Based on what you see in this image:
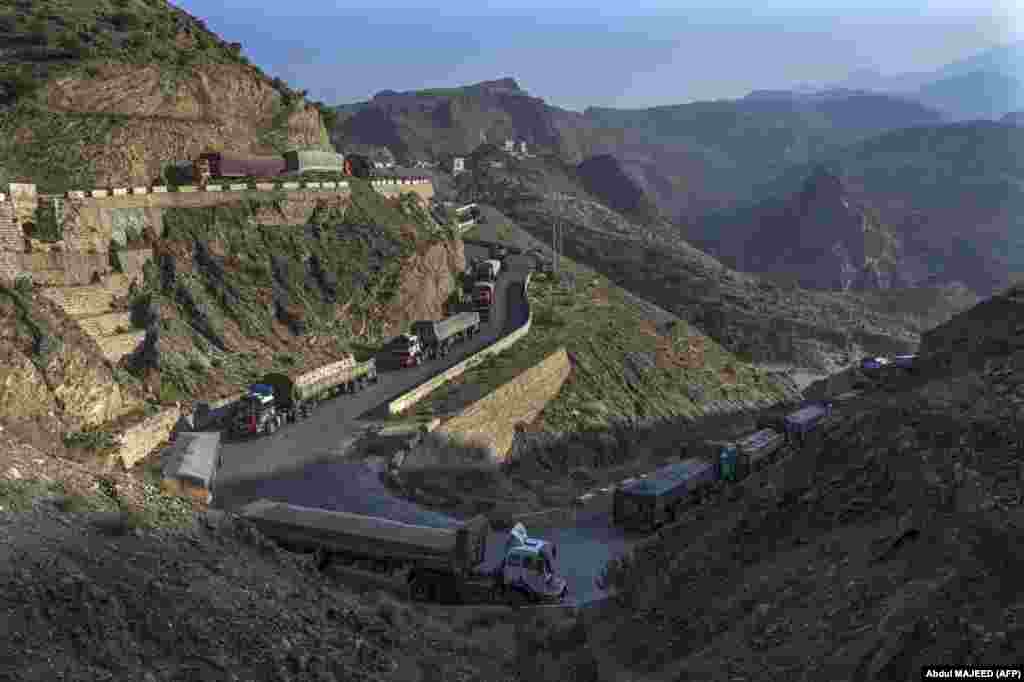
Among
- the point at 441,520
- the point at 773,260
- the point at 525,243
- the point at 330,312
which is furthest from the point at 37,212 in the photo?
the point at 773,260

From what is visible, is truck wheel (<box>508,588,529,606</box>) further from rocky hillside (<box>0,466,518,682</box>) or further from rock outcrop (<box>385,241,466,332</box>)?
rock outcrop (<box>385,241,466,332</box>)

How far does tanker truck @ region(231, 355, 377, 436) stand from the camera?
3178cm

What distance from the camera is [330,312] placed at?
43.5 m

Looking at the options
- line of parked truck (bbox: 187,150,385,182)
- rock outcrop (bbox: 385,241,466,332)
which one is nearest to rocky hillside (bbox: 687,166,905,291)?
rock outcrop (bbox: 385,241,466,332)

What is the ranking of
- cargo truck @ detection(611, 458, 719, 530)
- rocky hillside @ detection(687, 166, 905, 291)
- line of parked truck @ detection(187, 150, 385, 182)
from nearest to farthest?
cargo truck @ detection(611, 458, 719, 530) < line of parked truck @ detection(187, 150, 385, 182) < rocky hillside @ detection(687, 166, 905, 291)

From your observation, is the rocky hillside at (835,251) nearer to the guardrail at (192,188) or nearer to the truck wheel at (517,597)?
the guardrail at (192,188)

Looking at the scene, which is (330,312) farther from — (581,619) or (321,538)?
(581,619)

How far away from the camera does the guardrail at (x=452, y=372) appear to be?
36.2 metres

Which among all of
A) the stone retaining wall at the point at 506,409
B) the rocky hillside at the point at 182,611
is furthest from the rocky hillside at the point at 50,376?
the stone retaining wall at the point at 506,409

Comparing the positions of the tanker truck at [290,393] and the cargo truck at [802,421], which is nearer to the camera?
the tanker truck at [290,393]

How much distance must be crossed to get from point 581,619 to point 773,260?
7284 inches

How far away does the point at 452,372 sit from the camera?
41.8 metres

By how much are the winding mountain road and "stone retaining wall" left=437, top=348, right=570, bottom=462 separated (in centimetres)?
319

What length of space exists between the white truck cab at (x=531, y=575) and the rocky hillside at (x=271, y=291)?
1600 cm
